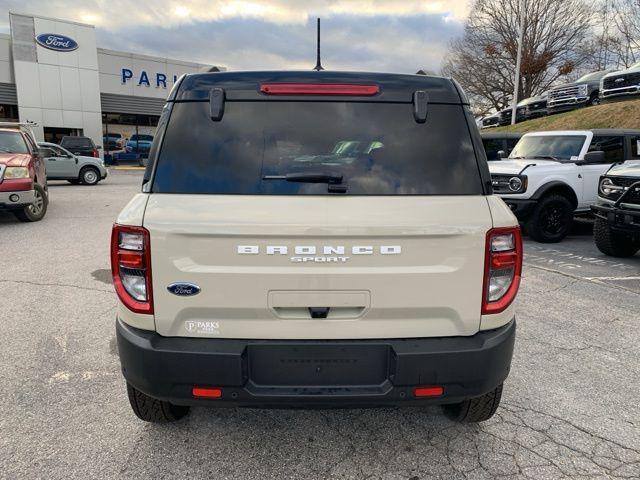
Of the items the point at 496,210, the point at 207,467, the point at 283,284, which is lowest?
the point at 207,467

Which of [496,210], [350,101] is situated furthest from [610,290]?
[350,101]

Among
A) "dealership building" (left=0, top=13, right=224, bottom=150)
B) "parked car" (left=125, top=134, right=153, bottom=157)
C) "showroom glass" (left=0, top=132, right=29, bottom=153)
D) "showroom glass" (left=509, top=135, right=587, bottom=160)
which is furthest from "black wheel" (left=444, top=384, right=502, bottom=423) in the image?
"parked car" (left=125, top=134, right=153, bottom=157)

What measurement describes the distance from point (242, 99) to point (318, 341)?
3.89ft

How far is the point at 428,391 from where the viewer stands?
2166 millimetres

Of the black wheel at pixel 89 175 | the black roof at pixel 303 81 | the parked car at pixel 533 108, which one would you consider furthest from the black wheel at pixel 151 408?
the parked car at pixel 533 108

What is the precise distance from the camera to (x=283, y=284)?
2.09m

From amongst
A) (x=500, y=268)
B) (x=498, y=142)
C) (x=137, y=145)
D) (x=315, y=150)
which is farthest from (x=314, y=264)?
(x=137, y=145)

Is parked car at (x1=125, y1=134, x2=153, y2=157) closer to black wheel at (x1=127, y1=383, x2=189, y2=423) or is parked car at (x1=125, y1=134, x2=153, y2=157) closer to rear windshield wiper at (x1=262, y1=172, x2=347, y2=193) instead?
black wheel at (x1=127, y1=383, x2=189, y2=423)

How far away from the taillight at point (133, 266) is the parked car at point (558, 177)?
667cm

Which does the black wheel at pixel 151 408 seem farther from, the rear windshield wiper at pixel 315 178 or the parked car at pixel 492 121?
the parked car at pixel 492 121

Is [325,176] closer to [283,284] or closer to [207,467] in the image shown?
[283,284]

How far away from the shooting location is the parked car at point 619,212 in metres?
6.28

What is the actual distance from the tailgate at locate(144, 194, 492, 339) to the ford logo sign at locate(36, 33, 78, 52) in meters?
29.2

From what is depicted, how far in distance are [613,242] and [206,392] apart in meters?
7.06
